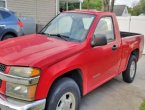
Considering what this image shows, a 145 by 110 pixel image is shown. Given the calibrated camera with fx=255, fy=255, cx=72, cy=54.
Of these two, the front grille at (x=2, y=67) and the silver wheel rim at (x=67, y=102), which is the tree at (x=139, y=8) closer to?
the silver wheel rim at (x=67, y=102)

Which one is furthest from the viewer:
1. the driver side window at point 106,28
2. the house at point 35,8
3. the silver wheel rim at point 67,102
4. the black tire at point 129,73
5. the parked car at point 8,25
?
the house at point 35,8

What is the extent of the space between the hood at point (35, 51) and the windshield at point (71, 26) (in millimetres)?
272

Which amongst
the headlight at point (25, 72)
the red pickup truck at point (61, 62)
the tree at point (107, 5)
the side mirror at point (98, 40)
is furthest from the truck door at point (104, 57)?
the tree at point (107, 5)

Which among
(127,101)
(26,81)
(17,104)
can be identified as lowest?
(127,101)

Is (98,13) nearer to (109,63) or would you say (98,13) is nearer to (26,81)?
(109,63)

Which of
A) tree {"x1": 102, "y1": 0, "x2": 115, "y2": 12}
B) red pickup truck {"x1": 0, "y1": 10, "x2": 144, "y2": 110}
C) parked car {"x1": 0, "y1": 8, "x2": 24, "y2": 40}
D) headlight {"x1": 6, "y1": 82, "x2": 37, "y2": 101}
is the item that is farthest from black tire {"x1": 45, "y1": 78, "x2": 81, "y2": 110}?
tree {"x1": 102, "y1": 0, "x2": 115, "y2": 12}

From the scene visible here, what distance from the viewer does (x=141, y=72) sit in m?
8.05

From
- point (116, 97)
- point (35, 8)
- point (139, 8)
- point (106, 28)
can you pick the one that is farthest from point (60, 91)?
point (139, 8)

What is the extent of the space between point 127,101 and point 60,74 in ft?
7.76

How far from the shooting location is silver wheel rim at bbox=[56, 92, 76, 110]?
3.81 metres

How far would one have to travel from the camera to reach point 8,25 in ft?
32.5

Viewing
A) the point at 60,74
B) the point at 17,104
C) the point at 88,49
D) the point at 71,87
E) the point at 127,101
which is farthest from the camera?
the point at 127,101

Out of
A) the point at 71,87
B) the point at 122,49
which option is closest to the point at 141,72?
the point at 122,49

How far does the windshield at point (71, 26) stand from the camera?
181 inches
